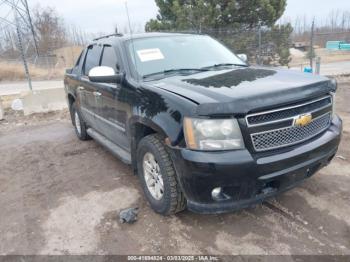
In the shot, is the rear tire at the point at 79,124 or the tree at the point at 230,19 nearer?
the rear tire at the point at 79,124

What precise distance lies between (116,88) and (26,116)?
6.27 meters

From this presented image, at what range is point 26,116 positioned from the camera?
30.2 feet

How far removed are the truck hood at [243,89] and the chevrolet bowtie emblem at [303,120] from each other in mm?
157

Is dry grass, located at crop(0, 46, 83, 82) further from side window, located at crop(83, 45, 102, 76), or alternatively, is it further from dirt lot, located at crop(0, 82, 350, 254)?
dirt lot, located at crop(0, 82, 350, 254)

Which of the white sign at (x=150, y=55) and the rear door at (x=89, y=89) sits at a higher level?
the white sign at (x=150, y=55)

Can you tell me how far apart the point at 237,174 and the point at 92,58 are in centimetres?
340

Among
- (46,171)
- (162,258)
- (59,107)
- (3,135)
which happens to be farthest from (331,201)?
(59,107)

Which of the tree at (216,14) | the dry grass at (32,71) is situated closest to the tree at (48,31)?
the dry grass at (32,71)

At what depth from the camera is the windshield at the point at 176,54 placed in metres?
3.81

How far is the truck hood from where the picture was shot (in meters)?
2.64

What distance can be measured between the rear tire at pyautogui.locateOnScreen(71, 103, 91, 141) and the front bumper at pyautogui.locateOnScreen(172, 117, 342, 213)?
3695 millimetres

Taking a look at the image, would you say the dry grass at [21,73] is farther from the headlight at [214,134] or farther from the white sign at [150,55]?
the headlight at [214,134]

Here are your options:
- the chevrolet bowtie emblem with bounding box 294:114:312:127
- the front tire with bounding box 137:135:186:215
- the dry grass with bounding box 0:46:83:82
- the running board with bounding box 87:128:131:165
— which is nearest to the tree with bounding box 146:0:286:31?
the running board with bounding box 87:128:131:165

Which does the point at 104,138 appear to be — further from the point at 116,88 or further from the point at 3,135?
the point at 3,135
